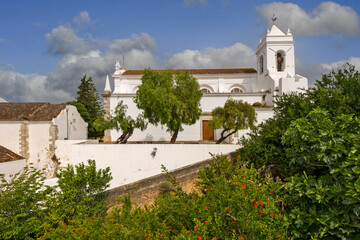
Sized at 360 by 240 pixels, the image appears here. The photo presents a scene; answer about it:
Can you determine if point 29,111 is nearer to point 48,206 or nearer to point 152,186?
point 48,206

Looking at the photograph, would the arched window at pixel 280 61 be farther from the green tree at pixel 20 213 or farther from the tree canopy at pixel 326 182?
the green tree at pixel 20 213

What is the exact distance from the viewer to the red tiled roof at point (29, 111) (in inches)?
602

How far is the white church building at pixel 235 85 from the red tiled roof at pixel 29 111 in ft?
14.3

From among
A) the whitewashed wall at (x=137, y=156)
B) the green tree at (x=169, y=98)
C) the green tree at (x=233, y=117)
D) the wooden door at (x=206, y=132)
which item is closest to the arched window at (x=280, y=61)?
the wooden door at (x=206, y=132)

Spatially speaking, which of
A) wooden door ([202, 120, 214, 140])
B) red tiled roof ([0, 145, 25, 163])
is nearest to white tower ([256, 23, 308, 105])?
wooden door ([202, 120, 214, 140])

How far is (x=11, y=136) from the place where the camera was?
1498cm

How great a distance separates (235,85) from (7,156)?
20.2 meters

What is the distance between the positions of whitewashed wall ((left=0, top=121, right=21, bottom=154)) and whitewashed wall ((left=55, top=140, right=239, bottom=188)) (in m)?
3.52

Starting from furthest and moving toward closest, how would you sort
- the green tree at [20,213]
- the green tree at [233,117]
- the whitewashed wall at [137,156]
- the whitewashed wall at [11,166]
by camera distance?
the whitewashed wall at [137,156] < the green tree at [233,117] < the whitewashed wall at [11,166] < the green tree at [20,213]

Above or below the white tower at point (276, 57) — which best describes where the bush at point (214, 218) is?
below

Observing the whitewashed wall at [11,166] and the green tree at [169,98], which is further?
the green tree at [169,98]

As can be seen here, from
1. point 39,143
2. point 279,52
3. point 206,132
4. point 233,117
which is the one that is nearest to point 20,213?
point 39,143

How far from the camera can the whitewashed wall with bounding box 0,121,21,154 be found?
1491 centimetres

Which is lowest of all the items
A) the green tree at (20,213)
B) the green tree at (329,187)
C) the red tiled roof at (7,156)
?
the green tree at (20,213)
